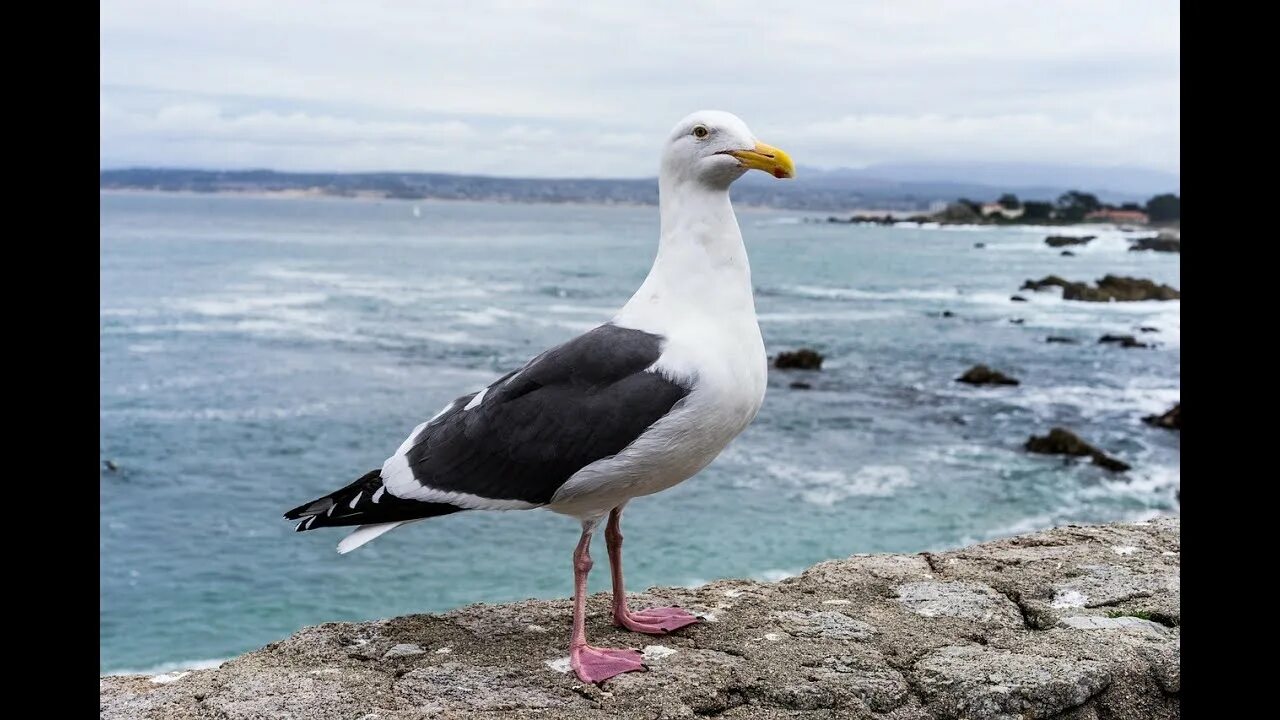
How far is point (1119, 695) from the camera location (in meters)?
4.21

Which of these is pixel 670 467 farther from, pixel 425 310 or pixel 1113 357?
pixel 425 310

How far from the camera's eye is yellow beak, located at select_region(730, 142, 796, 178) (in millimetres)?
4391

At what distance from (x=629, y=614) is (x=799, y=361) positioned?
24955 mm

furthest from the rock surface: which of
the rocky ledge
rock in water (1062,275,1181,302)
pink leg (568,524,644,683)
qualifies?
pink leg (568,524,644,683)

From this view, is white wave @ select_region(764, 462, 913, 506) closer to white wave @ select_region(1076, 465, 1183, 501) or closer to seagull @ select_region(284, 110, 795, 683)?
white wave @ select_region(1076, 465, 1183, 501)

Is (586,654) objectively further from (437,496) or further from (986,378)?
(986,378)

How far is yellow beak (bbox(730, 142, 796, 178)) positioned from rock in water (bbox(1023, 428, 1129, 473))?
17.1 m

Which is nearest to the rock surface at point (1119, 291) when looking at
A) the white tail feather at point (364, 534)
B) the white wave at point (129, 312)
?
the white wave at point (129, 312)

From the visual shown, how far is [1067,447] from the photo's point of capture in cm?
2061

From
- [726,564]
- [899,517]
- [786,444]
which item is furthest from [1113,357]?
[726,564]

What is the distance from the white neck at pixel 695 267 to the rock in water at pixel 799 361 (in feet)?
81.7

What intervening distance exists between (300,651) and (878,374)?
25442 millimetres

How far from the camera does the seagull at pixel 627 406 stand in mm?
4207

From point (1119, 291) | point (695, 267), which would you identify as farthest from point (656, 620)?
point (1119, 291)
